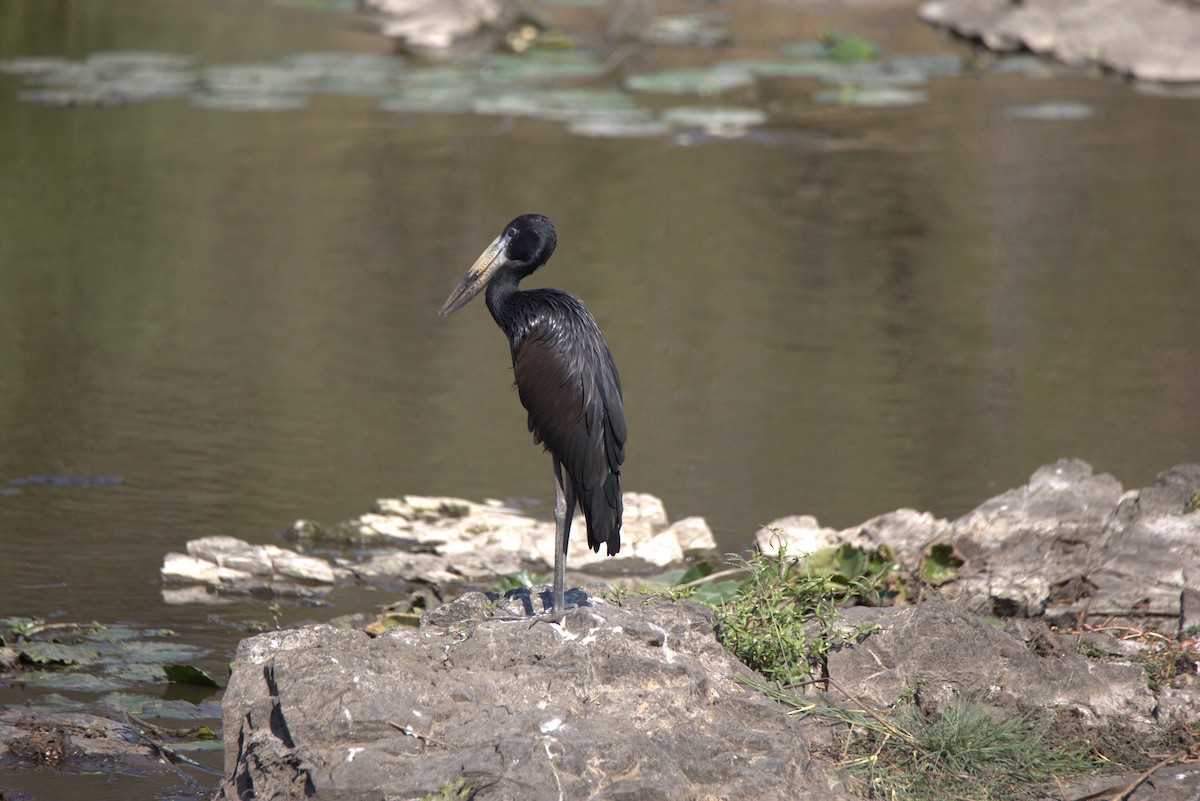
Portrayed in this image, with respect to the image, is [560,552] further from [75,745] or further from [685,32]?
[685,32]

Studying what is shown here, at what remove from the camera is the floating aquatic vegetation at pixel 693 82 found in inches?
688

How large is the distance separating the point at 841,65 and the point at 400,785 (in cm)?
1633

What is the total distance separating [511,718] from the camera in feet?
13.5

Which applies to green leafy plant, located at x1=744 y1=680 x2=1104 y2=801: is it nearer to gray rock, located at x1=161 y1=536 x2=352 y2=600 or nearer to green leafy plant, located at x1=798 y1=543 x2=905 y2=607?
green leafy plant, located at x1=798 y1=543 x2=905 y2=607

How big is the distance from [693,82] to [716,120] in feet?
5.81

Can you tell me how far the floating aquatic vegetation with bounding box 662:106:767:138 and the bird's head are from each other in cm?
1093

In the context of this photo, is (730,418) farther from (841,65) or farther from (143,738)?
(841,65)

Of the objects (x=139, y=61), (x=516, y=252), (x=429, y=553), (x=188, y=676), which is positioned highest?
(x=516, y=252)

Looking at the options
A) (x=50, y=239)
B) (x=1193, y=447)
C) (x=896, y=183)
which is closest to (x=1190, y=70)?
(x=896, y=183)

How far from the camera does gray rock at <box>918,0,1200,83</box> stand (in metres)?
18.3

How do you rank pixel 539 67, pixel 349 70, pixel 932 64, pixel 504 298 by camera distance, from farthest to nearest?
pixel 932 64 → pixel 539 67 → pixel 349 70 → pixel 504 298

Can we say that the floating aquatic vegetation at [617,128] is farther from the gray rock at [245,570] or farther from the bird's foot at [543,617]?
the bird's foot at [543,617]

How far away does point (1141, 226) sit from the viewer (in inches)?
496

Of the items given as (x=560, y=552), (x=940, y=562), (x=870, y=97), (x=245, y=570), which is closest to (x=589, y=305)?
(x=245, y=570)
